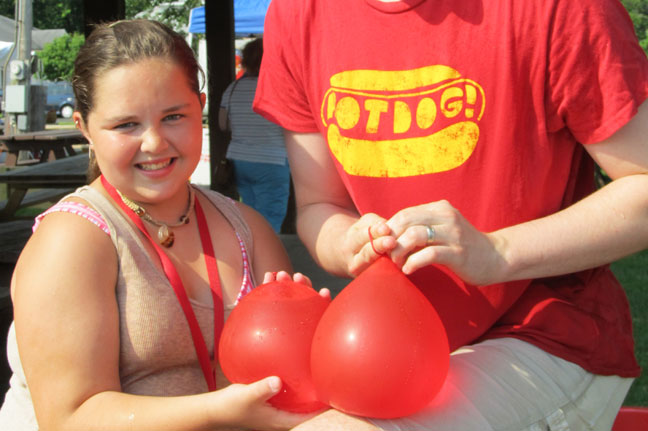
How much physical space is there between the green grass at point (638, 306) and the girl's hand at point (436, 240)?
10.4 ft

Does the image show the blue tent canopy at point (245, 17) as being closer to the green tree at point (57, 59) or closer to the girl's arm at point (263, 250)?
the girl's arm at point (263, 250)

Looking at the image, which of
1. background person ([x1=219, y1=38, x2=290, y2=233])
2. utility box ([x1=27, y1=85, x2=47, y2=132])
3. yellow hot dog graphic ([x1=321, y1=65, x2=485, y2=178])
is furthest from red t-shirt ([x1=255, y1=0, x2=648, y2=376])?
utility box ([x1=27, y1=85, x2=47, y2=132])

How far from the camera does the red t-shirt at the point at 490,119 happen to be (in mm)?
1706

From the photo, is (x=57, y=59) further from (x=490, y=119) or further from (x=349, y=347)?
(x=349, y=347)

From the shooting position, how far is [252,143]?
721 cm

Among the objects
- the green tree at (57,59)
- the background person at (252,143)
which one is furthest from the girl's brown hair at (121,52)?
the green tree at (57,59)

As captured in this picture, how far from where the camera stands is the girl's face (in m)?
1.95

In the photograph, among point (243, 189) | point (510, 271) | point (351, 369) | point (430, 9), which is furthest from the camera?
point (243, 189)

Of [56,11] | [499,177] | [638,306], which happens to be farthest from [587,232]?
[56,11]

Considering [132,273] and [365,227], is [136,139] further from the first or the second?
[365,227]

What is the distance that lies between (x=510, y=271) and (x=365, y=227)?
0.35m

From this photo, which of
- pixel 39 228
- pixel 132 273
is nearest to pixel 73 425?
pixel 132 273

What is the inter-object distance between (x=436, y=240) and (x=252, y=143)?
5724mm

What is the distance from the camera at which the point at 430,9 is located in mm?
1847
